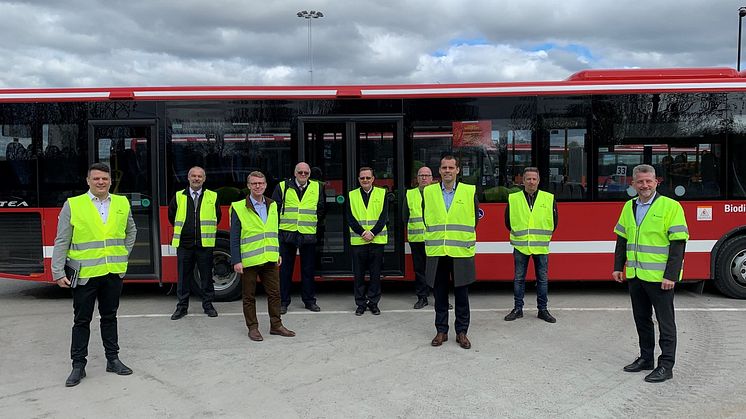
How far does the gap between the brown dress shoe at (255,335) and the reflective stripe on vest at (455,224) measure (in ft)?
6.69

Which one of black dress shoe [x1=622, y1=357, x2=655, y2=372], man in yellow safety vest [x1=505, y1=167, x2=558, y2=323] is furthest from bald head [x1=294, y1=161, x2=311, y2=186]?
black dress shoe [x1=622, y1=357, x2=655, y2=372]

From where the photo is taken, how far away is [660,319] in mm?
5020

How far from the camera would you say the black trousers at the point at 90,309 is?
16.4 ft

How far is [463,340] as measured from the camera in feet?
19.3

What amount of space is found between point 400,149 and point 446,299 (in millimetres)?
2733

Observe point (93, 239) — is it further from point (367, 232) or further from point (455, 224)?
point (455, 224)

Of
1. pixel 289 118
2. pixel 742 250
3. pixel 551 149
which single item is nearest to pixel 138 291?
pixel 289 118

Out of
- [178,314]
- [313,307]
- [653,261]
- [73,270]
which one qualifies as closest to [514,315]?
[653,261]

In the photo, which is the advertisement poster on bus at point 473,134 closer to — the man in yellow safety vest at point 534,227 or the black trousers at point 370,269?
the man in yellow safety vest at point 534,227

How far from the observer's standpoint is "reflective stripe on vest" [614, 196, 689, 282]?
4.80m

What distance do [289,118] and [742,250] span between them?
6547 mm

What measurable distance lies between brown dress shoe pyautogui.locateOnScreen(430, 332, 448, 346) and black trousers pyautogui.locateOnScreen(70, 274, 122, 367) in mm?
3072

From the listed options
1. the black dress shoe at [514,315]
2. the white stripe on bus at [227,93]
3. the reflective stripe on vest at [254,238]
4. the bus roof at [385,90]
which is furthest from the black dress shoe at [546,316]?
the white stripe on bus at [227,93]

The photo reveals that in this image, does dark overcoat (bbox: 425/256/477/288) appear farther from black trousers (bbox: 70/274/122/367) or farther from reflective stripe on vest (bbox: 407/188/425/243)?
black trousers (bbox: 70/274/122/367)
